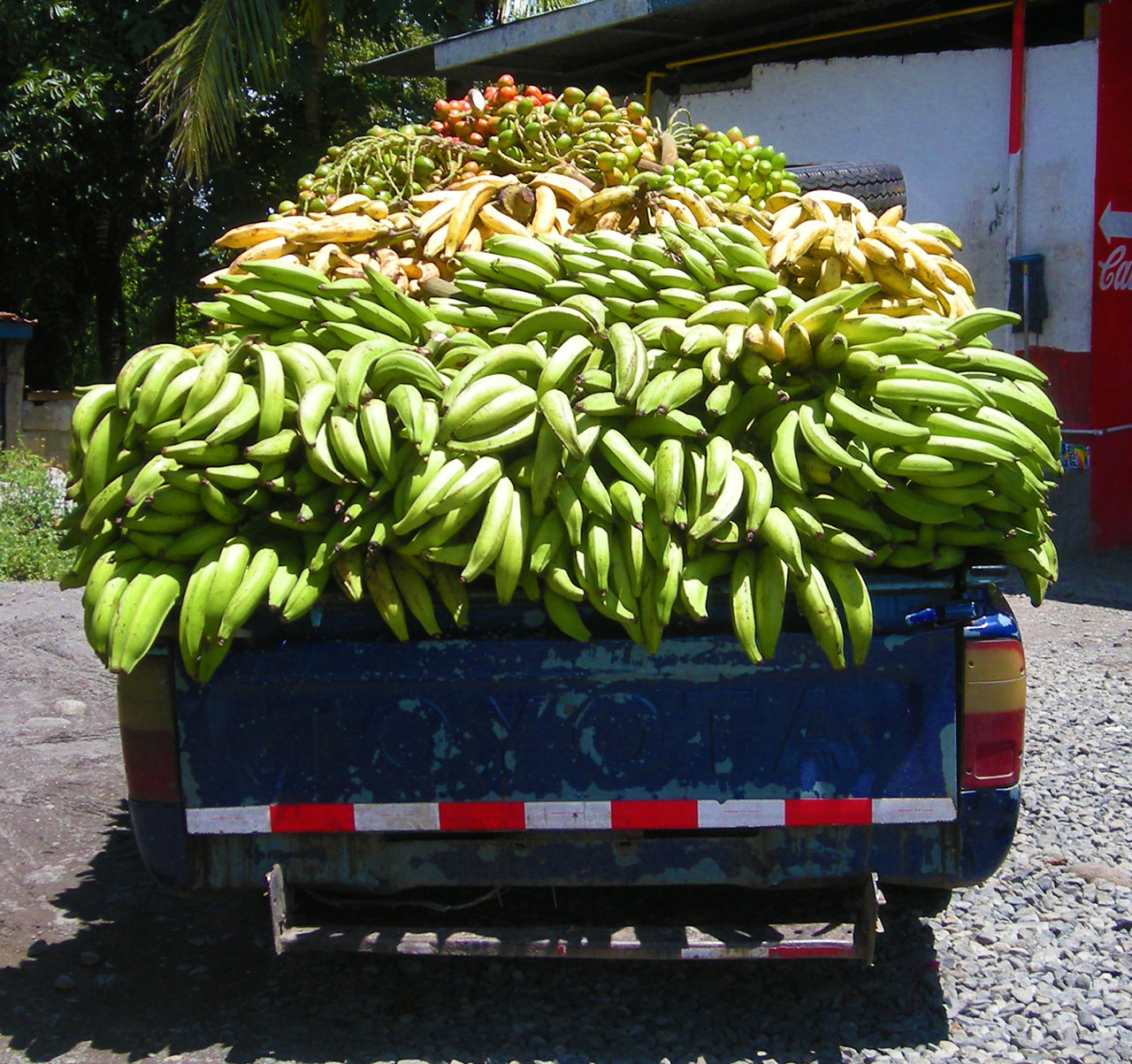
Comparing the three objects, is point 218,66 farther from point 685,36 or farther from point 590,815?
point 590,815

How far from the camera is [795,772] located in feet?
9.27

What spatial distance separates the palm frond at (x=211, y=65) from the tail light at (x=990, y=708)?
1045cm

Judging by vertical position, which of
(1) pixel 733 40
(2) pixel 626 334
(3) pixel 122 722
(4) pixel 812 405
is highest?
(1) pixel 733 40

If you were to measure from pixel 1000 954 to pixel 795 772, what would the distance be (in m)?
1.11

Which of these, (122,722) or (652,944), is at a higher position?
(122,722)

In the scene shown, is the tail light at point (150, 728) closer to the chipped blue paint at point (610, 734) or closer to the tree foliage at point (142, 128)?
the chipped blue paint at point (610, 734)

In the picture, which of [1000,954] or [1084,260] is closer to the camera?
[1000,954]

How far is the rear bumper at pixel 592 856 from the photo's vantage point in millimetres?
2855

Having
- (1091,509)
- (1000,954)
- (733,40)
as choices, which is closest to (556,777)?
(1000,954)

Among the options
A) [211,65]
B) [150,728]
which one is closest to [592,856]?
[150,728]

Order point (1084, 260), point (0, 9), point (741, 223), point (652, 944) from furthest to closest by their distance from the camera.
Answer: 1. point (0, 9)
2. point (1084, 260)
3. point (741, 223)
4. point (652, 944)

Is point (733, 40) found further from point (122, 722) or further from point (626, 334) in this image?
point (122, 722)

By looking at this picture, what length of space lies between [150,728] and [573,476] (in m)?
1.22

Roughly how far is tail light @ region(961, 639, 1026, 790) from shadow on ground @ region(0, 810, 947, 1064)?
738 millimetres
